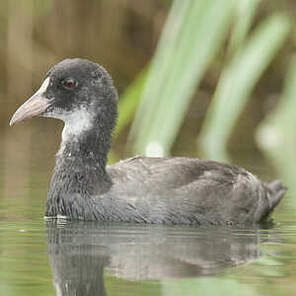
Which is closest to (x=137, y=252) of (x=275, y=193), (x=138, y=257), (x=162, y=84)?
(x=138, y=257)

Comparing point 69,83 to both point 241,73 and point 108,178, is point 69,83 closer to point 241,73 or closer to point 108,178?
point 108,178

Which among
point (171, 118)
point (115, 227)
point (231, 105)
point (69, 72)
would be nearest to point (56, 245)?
point (115, 227)

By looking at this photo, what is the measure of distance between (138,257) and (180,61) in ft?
3.78

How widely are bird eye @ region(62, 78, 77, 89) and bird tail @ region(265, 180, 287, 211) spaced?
1837 mm

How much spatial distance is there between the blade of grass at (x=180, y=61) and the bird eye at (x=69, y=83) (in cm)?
192

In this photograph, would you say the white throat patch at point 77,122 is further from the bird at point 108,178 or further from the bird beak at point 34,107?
the bird beak at point 34,107

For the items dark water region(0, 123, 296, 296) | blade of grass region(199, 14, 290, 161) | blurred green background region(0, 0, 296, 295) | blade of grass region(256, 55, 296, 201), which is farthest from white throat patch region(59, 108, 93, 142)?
blade of grass region(256, 55, 296, 201)

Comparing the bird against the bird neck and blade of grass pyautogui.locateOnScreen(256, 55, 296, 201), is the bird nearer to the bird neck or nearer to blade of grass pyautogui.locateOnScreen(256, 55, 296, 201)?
the bird neck

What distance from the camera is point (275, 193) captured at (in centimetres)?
887

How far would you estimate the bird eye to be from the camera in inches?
320

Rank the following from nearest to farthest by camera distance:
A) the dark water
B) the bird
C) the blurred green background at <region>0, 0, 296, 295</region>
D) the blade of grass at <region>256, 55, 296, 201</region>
Result: the dark water, the blurred green background at <region>0, 0, 296, 295</region>, the bird, the blade of grass at <region>256, 55, 296, 201</region>

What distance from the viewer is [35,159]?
1187cm

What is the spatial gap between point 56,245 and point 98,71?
194cm

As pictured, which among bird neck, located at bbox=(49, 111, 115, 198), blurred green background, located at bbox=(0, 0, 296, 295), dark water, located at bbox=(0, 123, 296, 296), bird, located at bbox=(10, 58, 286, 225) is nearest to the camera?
Result: dark water, located at bbox=(0, 123, 296, 296)
